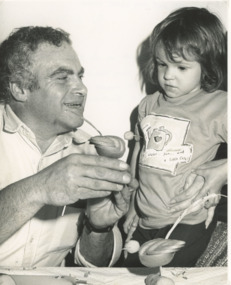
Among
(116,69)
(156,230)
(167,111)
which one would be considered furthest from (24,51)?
(156,230)

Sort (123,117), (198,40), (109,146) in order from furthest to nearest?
(123,117), (198,40), (109,146)

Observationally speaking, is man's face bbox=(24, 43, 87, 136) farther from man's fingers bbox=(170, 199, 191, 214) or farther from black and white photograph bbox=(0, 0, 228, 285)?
man's fingers bbox=(170, 199, 191, 214)

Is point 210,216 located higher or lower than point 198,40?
lower

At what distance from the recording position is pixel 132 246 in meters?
0.84

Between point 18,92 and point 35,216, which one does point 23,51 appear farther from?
point 35,216

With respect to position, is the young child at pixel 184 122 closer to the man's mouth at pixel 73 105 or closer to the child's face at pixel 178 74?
the child's face at pixel 178 74

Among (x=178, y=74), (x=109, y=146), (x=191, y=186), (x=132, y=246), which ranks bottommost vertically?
(x=132, y=246)

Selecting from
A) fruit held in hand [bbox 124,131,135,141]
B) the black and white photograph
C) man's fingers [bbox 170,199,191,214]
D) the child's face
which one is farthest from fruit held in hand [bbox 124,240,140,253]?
the child's face

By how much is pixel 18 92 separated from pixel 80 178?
0.31m

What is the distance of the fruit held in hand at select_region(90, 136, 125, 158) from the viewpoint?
2.18 feet

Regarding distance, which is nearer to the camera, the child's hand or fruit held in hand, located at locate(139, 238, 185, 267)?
fruit held in hand, located at locate(139, 238, 185, 267)

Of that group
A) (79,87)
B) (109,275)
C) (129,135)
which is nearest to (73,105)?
(79,87)

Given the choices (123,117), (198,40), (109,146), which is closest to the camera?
(109,146)

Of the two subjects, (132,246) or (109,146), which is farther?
(132,246)
